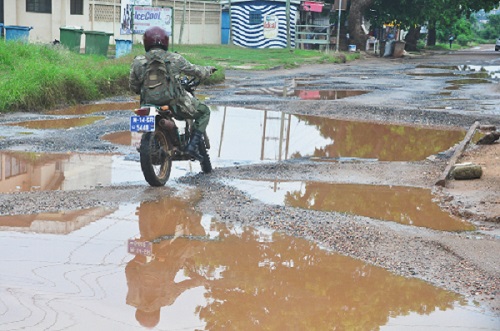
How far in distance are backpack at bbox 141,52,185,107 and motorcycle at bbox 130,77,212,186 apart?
0.12m

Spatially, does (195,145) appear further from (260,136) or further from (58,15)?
(58,15)

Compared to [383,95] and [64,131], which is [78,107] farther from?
[383,95]

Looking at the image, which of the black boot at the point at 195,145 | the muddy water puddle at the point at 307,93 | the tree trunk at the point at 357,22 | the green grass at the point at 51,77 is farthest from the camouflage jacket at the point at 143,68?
the tree trunk at the point at 357,22

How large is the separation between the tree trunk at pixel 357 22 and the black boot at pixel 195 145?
3683 centimetres

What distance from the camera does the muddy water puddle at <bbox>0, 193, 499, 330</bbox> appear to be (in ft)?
16.0

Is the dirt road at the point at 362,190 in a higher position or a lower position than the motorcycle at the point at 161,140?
lower

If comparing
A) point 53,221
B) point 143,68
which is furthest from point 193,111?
point 53,221

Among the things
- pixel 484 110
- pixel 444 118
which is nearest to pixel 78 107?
pixel 444 118

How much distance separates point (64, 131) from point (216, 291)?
7.68m

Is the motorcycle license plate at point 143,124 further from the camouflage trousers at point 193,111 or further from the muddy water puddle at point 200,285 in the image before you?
the muddy water puddle at point 200,285

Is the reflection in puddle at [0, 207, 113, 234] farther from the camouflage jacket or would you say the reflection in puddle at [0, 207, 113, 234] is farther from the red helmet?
the red helmet

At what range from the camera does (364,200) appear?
27.7ft

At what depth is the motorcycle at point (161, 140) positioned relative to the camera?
823 cm

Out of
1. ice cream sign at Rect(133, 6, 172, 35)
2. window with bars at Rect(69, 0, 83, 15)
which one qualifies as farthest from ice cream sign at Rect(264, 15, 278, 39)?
ice cream sign at Rect(133, 6, 172, 35)
